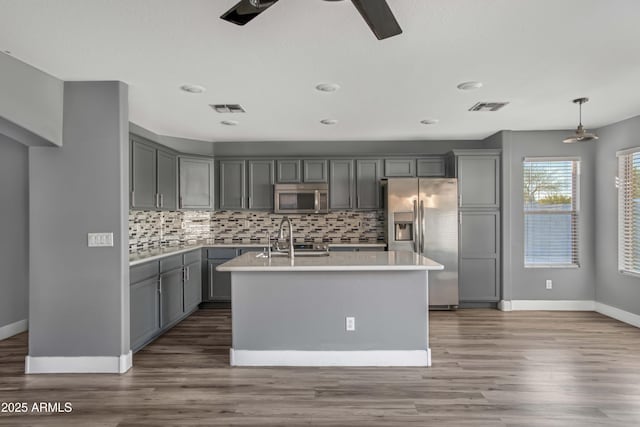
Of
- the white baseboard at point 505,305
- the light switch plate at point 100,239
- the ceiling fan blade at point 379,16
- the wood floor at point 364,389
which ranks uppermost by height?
the ceiling fan blade at point 379,16

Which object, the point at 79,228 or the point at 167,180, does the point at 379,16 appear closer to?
the point at 79,228

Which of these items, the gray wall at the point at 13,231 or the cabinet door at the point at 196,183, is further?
the cabinet door at the point at 196,183

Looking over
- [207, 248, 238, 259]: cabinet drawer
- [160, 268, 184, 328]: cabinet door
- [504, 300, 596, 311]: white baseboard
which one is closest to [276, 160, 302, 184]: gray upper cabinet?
[207, 248, 238, 259]: cabinet drawer

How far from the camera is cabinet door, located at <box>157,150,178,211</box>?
4.82 meters

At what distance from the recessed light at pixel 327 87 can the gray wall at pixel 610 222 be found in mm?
3601

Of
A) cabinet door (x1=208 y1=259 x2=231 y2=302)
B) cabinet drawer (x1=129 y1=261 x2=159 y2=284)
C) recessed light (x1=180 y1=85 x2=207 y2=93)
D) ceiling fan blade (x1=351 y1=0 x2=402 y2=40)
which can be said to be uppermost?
recessed light (x1=180 y1=85 x2=207 y2=93)

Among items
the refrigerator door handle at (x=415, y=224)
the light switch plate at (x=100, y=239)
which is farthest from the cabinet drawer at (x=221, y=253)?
the refrigerator door handle at (x=415, y=224)

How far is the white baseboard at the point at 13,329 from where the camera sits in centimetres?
420

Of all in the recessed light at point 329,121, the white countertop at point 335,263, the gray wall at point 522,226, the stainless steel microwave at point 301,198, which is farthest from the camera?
the stainless steel microwave at point 301,198

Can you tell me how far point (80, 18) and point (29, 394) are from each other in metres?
2.61

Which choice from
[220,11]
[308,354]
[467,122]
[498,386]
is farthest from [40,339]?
[467,122]

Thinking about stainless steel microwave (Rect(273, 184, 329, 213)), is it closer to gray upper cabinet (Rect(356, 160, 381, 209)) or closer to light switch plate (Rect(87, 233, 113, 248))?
gray upper cabinet (Rect(356, 160, 381, 209))

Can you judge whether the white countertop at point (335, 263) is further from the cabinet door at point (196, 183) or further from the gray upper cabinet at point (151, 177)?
the cabinet door at point (196, 183)

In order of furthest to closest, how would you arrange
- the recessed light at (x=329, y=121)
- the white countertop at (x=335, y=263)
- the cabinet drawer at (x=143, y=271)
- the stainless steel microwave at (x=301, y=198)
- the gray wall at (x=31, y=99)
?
1. the stainless steel microwave at (x=301, y=198)
2. the recessed light at (x=329, y=121)
3. the cabinet drawer at (x=143, y=271)
4. the white countertop at (x=335, y=263)
5. the gray wall at (x=31, y=99)
